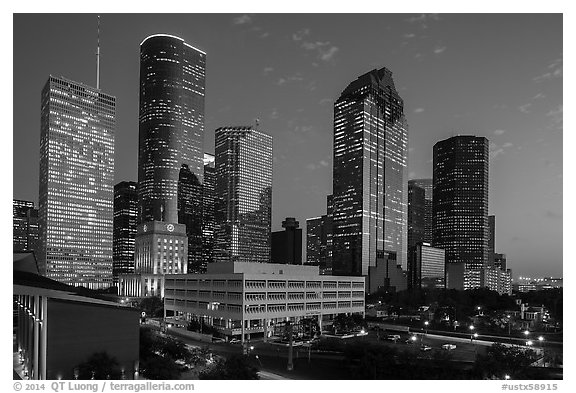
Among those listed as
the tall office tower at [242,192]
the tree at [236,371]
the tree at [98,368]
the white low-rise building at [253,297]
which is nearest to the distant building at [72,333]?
the tree at [98,368]

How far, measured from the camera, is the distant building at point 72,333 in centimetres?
1359

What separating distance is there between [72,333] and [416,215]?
95.5 metres

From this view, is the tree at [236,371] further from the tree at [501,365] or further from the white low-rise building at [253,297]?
the white low-rise building at [253,297]

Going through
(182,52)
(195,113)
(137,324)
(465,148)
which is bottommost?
(137,324)

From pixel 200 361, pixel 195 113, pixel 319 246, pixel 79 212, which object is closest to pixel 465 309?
pixel 200 361

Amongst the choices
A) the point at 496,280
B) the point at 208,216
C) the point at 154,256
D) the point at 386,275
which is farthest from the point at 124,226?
the point at 496,280

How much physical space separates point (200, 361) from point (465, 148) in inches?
3006

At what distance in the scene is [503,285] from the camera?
89312 mm

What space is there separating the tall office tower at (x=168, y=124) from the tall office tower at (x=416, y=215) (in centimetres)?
4046

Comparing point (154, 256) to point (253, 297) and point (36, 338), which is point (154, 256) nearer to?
point (253, 297)

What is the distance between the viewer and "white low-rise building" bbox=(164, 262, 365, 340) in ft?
94.5

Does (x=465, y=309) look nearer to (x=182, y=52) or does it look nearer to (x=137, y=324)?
(x=137, y=324)
